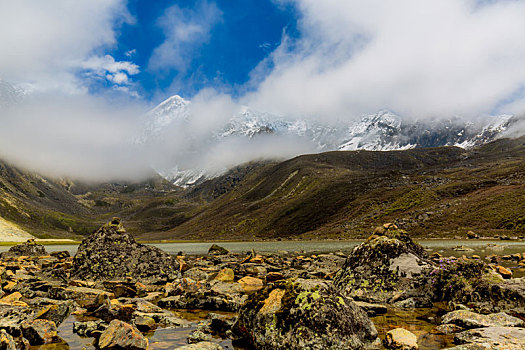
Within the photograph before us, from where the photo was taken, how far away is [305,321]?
389 inches

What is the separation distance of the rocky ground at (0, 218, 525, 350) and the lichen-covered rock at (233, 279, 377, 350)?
3cm

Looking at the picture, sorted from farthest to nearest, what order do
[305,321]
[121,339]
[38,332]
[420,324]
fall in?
[420,324]
[38,332]
[305,321]
[121,339]

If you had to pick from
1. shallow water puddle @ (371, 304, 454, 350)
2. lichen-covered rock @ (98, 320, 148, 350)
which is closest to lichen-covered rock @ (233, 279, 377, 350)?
shallow water puddle @ (371, 304, 454, 350)

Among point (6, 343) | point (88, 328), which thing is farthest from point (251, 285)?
point (6, 343)

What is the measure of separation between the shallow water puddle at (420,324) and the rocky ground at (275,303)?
0.26 metres

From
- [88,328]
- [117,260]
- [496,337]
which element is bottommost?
[88,328]

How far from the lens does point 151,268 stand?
81.2 feet

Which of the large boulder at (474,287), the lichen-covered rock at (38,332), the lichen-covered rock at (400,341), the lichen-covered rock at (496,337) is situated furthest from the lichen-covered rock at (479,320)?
the lichen-covered rock at (38,332)

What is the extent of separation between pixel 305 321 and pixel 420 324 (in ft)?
17.6

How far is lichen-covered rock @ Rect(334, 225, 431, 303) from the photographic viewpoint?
55.6 feet

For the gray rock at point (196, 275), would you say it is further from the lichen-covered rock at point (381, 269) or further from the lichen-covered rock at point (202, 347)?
the lichen-covered rock at point (202, 347)

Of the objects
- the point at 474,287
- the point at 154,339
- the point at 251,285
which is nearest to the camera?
the point at 154,339

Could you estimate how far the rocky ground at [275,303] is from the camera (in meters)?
9.88

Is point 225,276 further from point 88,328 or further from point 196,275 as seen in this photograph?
point 88,328
